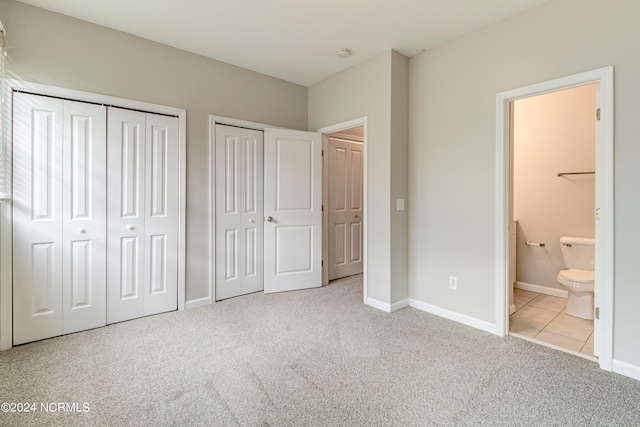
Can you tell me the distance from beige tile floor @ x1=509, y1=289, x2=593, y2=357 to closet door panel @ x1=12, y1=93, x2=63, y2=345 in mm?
3982

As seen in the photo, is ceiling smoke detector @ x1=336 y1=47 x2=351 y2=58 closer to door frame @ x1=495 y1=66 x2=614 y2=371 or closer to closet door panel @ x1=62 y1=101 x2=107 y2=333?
door frame @ x1=495 y1=66 x2=614 y2=371

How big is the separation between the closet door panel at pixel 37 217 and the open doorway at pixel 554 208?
4144 mm

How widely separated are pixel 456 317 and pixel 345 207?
87.6 inches

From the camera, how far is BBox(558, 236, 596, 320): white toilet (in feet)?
9.50

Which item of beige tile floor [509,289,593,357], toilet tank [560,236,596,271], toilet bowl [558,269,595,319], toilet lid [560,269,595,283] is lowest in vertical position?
beige tile floor [509,289,593,357]

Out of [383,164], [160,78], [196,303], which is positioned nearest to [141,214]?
[196,303]

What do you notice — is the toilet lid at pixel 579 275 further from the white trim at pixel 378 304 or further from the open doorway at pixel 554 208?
the white trim at pixel 378 304

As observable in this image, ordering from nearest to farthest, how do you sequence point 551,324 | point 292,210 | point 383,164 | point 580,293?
point 551,324 → point 580,293 → point 383,164 → point 292,210

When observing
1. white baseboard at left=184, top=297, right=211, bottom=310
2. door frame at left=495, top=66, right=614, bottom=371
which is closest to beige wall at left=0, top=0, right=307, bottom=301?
white baseboard at left=184, top=297, right=211, bottom=310

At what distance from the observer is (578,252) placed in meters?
3.32

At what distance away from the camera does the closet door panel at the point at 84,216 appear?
8.46 ft

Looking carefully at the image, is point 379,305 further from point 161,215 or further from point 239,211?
point 161,215

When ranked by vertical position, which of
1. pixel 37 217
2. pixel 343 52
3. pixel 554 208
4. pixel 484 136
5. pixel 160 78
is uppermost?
pixel 343 52

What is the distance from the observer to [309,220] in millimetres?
3932
